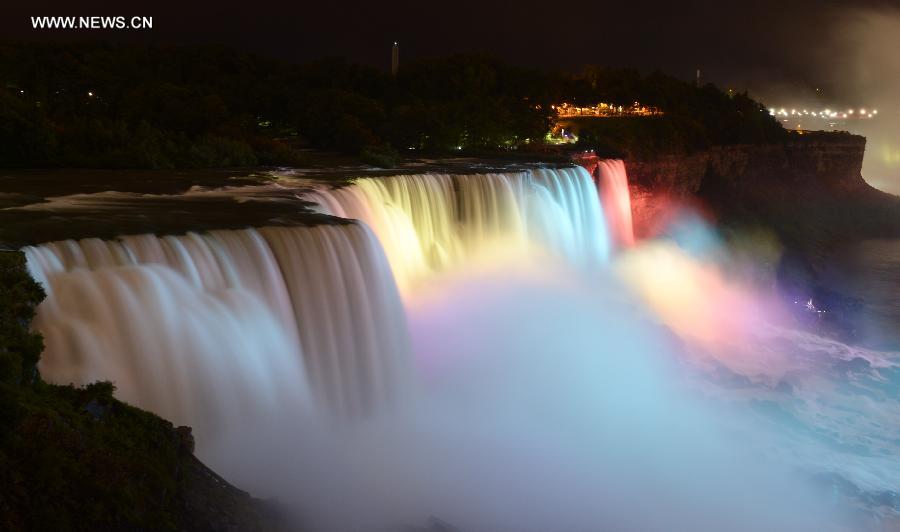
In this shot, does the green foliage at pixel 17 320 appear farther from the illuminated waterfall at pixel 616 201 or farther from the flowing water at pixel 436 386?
the illuminated waterfall at pixel 616 201

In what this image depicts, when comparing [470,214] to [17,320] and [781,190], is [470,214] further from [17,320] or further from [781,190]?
[781,190]

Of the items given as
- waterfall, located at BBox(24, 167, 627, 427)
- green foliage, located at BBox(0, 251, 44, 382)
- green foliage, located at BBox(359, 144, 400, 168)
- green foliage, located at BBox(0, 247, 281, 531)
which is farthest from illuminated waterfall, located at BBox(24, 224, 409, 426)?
green foliage, located at BBox(359, 144, 400, 168)

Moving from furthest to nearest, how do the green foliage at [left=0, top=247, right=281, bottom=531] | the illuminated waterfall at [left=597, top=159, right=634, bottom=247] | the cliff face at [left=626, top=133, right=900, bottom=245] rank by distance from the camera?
the cliff face at [left=626, top=133, right=900, bottom=245] < the illuminated waterfall at [left=597, top=159, right=634, bottom=247] < the green foliage at [left=0, top=247, right=281, bottom=531]

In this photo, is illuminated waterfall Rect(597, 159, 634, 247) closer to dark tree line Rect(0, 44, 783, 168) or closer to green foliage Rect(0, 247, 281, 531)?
dark tree line Rect(0, 44, 783, 168)

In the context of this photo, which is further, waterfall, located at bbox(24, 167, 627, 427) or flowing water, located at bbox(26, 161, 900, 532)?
flowing water, located at bbox(26, 161, 900, 532)

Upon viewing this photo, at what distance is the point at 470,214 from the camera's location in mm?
21453

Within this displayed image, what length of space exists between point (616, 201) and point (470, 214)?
42.1ft

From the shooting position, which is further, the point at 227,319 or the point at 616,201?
the point at 616,201

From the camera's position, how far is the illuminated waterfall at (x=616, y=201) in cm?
3160

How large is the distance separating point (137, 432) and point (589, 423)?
8.44 m

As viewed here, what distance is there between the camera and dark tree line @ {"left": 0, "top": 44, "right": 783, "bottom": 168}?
2267 centimetres

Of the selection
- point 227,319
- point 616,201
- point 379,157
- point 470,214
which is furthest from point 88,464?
point 616,201

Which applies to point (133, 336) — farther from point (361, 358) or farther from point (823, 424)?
point (823, 424)

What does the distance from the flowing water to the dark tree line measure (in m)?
6.53
